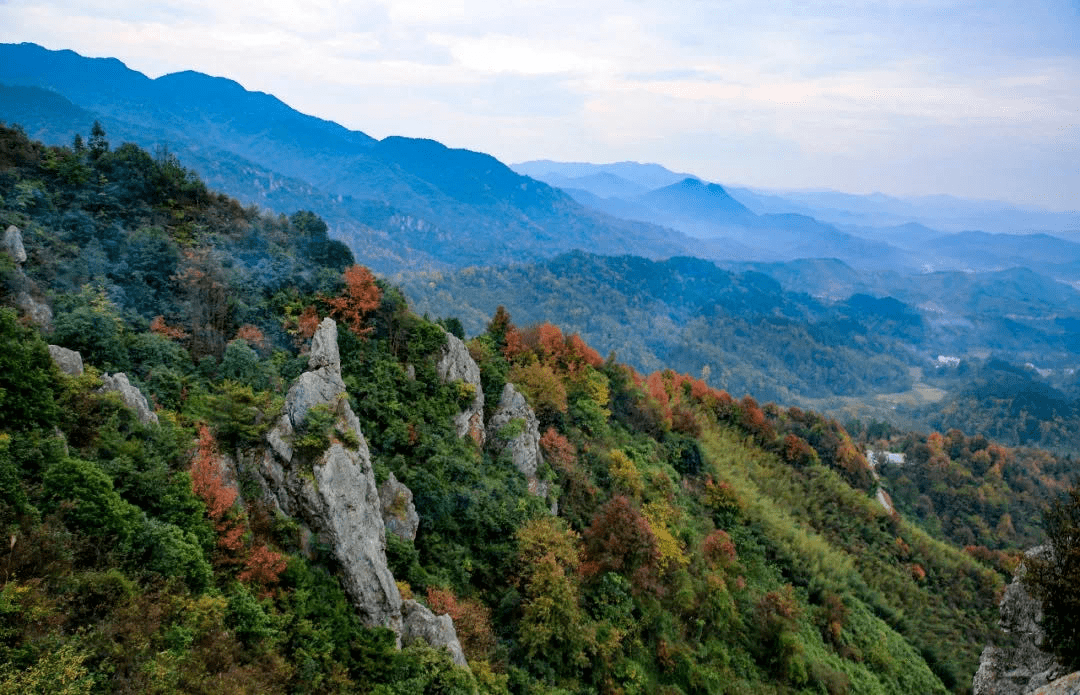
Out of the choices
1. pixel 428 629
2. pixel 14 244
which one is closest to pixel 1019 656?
pixel 428 629

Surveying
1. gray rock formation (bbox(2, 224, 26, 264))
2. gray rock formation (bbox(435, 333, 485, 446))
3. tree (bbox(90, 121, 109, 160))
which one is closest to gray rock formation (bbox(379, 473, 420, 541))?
gray rock formation (bbox(435, 333, 485, 446))

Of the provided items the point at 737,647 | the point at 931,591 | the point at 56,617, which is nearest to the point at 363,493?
the point at 56,617

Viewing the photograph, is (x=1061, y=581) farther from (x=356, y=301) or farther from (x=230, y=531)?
(x=356, y=301)

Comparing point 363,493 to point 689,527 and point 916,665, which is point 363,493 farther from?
point 916,665

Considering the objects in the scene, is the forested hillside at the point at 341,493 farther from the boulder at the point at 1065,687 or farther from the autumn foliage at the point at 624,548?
the boulder at the point at 1065,687

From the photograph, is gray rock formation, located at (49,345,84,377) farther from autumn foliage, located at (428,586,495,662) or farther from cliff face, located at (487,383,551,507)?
cliff face, located at (487,383,551,507)
